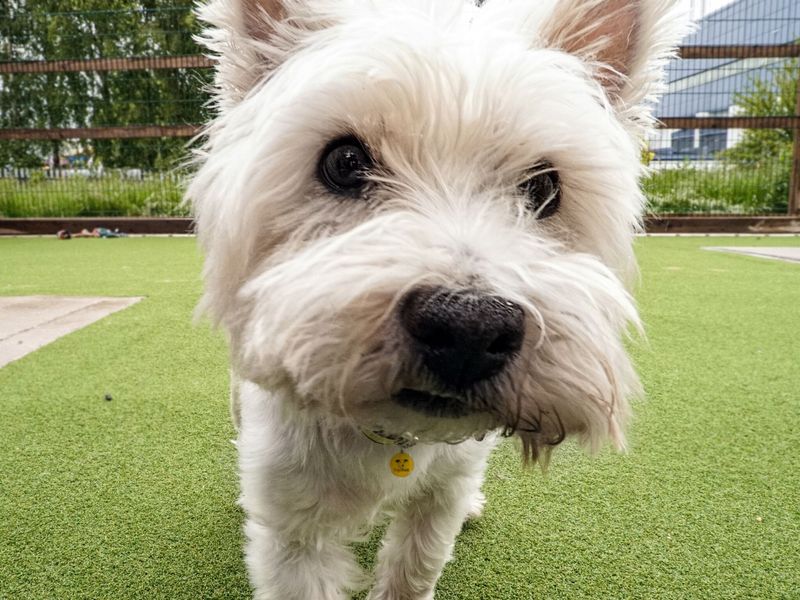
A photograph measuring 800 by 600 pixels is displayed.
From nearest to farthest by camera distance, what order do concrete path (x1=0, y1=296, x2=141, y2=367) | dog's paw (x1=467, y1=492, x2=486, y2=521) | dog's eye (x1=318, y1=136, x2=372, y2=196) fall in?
1. dog's eye (x1=318, y1=136, x2=372, y2=196)
2. dog's paw (x1=467, y1=492, x2=486, y2=521)
3. concrete path (x1=0, y1=296, x2=141, y2=367)

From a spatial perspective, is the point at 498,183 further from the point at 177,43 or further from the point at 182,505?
the point at 177,43

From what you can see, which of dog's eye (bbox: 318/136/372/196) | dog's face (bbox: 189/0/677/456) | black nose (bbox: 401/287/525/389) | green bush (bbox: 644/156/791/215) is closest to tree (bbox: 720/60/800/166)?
green bush (bbox: 644/156/791/215)

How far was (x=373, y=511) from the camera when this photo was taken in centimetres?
153

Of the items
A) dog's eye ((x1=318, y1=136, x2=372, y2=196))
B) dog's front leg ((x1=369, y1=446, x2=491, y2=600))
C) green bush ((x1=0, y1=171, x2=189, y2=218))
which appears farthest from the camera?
green bush ((x1=0, y1=171, x2=189, y2=218))

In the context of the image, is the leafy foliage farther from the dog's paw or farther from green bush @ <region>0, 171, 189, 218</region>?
the dog's paw

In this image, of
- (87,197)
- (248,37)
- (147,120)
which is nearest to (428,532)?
(248,37)

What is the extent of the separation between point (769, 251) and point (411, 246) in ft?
28.5

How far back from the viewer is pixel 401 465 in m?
1.44

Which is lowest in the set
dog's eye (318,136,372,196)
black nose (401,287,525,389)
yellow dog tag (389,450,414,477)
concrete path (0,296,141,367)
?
concrete path (0,296,141,367)

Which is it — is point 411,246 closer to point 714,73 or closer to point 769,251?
point 769,251

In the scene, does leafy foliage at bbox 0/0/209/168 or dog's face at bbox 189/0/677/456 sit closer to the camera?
dog's face at bbox 189/0/677/456

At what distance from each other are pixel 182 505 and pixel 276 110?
56.8 inches

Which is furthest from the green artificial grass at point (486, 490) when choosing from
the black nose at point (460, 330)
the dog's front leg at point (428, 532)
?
the black nose at point (460, 330)

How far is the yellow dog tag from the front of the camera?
143 centimetres
